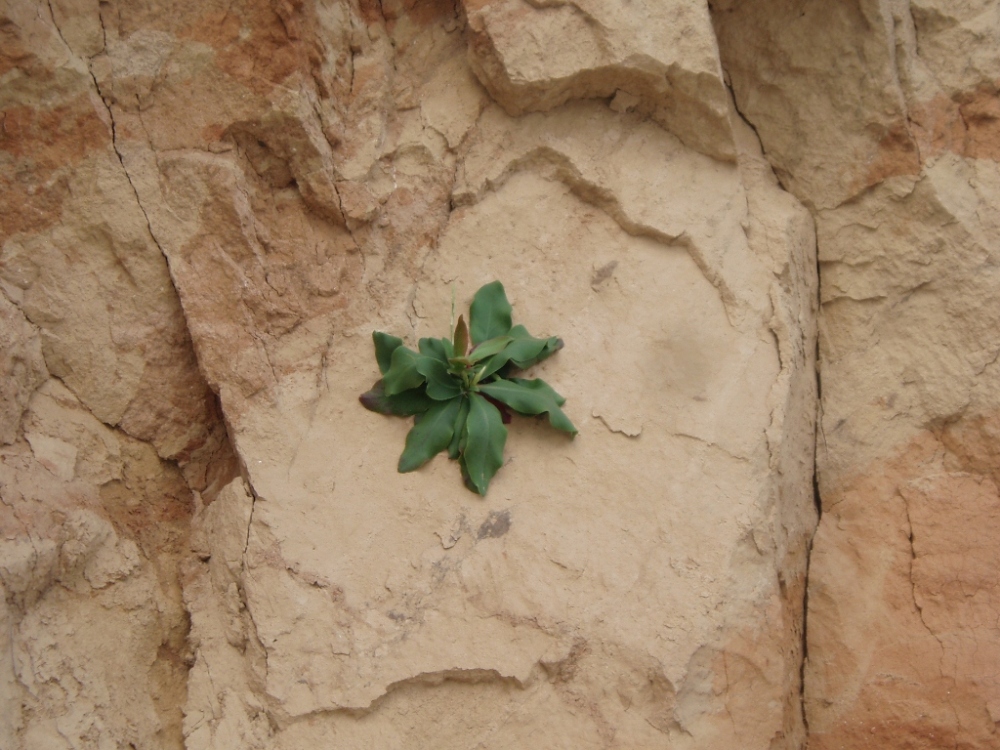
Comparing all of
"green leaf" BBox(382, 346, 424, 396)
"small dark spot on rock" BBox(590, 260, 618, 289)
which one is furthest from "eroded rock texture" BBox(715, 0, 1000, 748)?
"green leaf" BBox(382, 346, 424, 396)

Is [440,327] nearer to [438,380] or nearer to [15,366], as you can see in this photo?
[438,380]

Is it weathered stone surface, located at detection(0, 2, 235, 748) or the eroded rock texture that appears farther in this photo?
the eroded rock texture

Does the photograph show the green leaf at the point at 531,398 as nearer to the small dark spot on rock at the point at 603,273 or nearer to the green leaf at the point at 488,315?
the green leaf at the point at 488,315

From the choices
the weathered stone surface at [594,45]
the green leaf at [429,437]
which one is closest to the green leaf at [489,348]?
the green leaf at [429,437]

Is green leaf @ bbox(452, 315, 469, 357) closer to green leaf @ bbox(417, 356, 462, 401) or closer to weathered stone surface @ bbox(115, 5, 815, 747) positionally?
green leaf @ bbox(417, 356, 462, 401)

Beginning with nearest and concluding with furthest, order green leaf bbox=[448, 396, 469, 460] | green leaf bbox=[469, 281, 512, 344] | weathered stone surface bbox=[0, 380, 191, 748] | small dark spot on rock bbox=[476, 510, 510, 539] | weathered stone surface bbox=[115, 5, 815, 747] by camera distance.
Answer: weathered stone surface bbox=[0, 380, 191, 748] < weathered stone surface bbox=[115, 5, 815, 747] < small dark spot on rock bbox=[476, 510, 510, 539] < green leaf bbox=[448, 396, 469, 460] < green leaf bbox=[469, 281, 512, 344]

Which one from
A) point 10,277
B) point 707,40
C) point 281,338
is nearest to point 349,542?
point 281,338
